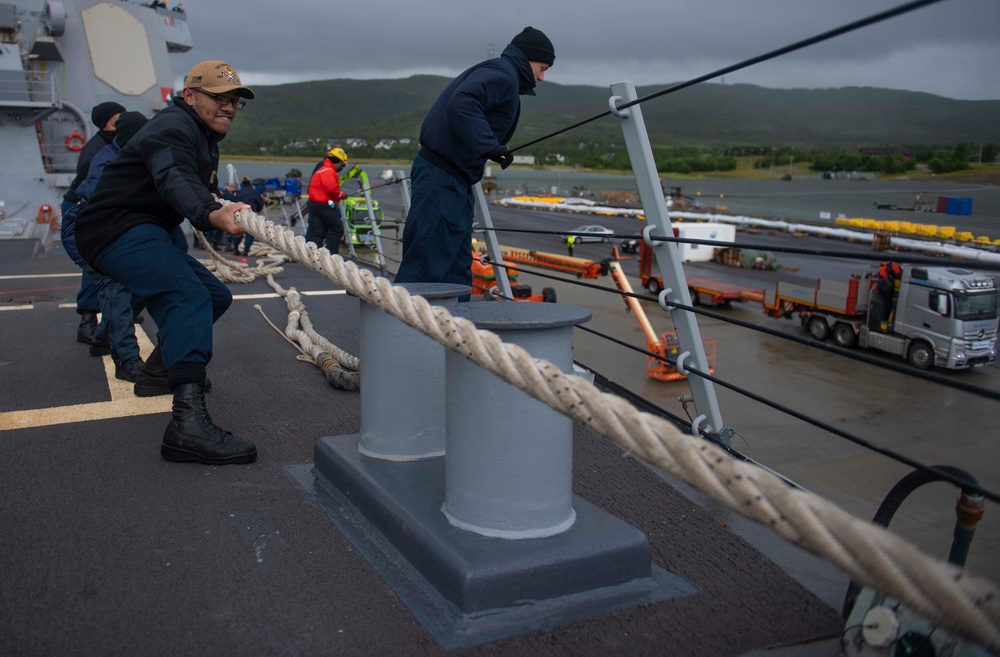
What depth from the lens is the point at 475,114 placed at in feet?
10.7

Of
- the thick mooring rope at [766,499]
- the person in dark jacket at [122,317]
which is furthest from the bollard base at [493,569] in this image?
the person in dark jacket at [122,317]

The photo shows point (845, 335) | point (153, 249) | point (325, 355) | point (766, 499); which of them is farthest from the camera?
point (845, 335)

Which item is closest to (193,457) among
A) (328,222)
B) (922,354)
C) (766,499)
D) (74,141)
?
(766,499)

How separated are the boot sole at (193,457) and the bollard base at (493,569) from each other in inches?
30.3

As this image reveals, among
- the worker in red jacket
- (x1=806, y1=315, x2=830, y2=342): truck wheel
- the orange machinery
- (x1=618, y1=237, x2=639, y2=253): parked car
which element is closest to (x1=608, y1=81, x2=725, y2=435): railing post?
the worker in red jacket

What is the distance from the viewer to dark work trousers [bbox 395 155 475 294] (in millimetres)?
→ 3471

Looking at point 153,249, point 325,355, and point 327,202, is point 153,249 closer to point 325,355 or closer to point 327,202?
point 325,355

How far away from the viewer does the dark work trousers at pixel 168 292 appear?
3027mm

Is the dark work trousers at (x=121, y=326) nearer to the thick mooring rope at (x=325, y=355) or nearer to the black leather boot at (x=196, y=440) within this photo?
the thick mooring rope at (x=325, y=355)

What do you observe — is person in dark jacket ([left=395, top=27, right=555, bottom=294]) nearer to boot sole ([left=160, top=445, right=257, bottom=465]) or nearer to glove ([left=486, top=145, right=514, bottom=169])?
glove ([left=486, top=145, right=514, bottom=169])

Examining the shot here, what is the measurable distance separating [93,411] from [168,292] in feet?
3.11

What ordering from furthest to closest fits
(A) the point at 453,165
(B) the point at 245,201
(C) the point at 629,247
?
(C) the point at 629,247
(B) the point at 245,201
(A) the point at 453,165

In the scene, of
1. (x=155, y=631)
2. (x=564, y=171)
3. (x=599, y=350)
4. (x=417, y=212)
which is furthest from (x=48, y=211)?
(x=564, y=171)

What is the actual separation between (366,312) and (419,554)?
2.85ft
